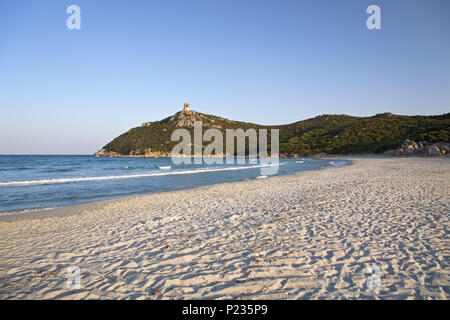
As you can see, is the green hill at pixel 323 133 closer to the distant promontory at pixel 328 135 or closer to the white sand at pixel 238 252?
the distant promontory at pixel 328 135

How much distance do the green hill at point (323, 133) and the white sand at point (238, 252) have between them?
58573 mm

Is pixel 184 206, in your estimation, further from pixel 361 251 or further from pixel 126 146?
pixel 126 146

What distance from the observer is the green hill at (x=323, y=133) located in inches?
2572

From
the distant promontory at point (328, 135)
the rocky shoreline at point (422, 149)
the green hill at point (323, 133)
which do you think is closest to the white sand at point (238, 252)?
the rocky shoreline at point (422, 149)

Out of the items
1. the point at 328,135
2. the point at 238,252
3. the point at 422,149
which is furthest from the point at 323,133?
the point at 238,252

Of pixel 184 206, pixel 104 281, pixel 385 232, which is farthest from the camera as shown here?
pixel 184 206

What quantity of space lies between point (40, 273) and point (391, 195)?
1265cm

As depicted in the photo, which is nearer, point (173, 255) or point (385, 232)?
point (173, 255)

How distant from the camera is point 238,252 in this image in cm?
509

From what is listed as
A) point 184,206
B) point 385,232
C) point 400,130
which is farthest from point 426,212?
point 400,130

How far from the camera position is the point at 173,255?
5.09m

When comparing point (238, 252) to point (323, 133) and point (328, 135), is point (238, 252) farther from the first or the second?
point (323, 133)

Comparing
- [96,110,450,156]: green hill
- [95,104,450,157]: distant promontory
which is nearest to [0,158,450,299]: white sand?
[95,104,450,157]: distant promontory

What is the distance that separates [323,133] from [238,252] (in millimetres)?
101111
